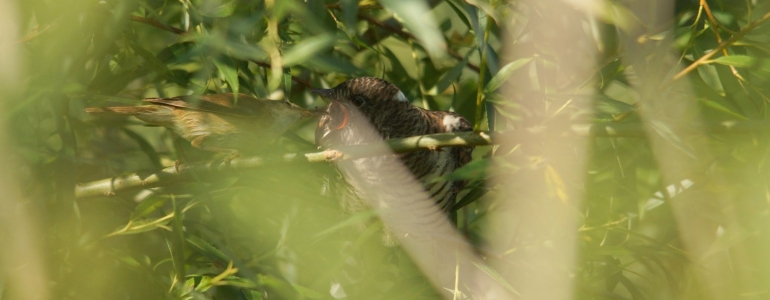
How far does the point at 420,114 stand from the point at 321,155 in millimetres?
912

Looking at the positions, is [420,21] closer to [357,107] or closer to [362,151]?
[362,151]

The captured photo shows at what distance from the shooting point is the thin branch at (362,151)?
1.30 metres

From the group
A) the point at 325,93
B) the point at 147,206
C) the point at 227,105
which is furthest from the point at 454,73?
the point at 147,206

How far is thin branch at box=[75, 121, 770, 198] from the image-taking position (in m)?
1.30

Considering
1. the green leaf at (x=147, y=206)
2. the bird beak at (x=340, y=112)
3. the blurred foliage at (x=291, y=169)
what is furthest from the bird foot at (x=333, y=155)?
the bird beak at (x=340, y=112)

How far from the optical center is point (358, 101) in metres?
2.26

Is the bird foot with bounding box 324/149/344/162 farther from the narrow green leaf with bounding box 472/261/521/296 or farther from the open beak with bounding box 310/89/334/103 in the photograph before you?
the open beak with bounding box 310/89/334/103

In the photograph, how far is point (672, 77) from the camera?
59.1 inches

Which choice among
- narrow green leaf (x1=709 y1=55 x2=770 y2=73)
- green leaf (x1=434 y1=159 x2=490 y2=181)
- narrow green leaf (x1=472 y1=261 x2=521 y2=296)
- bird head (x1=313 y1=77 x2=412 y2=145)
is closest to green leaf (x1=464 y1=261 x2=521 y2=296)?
narrow green leaf (x1=472 y1=261 x2=521 y2=296)

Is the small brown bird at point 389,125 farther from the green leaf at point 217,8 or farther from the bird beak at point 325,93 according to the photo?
the green leaf at point 217,8

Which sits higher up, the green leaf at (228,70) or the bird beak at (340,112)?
the green leaf at (228,70)

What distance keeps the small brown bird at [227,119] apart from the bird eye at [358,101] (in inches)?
7.9

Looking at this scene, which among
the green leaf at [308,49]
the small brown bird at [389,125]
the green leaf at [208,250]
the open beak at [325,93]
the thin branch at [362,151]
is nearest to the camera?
the green leaf at [308,49]

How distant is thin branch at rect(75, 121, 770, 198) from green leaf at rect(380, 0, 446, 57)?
0.34 m
